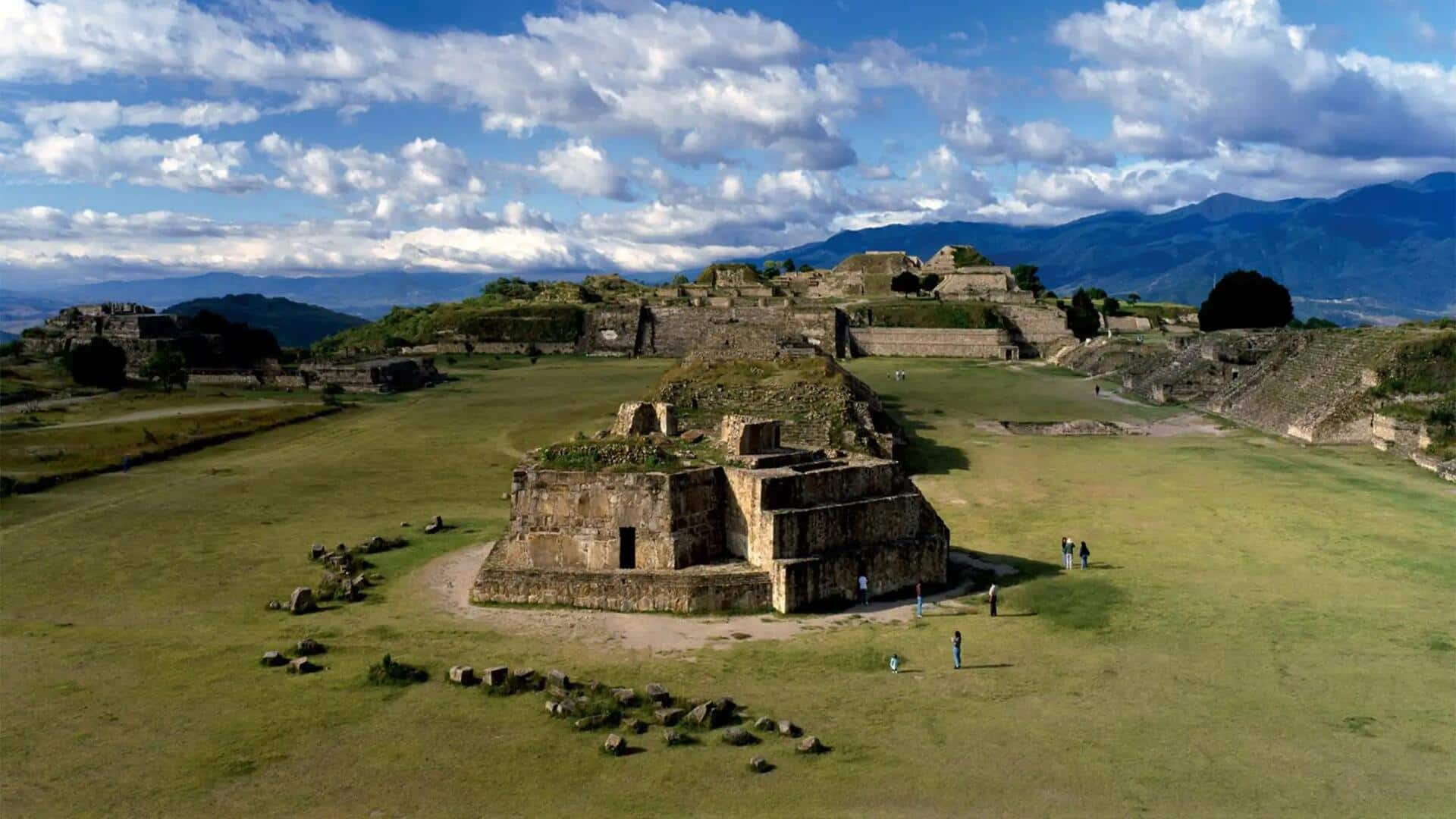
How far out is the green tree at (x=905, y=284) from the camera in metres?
97.8

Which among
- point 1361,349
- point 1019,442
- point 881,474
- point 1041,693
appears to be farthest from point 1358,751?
point 1361,349

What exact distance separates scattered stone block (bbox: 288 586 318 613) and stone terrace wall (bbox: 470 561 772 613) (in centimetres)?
330

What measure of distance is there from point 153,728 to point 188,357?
60.8 m

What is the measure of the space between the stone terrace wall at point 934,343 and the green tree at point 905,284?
53.8 feet

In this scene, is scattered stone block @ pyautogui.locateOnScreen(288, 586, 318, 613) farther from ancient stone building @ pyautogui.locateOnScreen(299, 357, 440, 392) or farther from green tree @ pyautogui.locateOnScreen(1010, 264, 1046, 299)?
green tree @ pyautogui.locateOnScreen(1010, 264, 1046, 299)

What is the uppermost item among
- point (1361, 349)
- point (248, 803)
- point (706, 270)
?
point (706, 270)

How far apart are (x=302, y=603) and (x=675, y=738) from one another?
9119 millimetres

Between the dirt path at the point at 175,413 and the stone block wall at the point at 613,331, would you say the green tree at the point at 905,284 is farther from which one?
the dirt path at the point at 175,413

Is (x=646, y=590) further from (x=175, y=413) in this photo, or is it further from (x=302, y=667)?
(x=175, y=413)

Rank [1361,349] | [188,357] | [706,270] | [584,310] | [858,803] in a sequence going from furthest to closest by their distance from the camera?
[706,270] → [584,310] → [188,357] → [1361,349] → [858,803]

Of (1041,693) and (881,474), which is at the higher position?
(881,474)

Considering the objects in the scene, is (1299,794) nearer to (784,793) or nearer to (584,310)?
(784,793)

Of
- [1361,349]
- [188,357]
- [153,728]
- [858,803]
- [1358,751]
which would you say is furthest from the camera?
[188,357]

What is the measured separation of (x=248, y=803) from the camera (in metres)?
10.8
